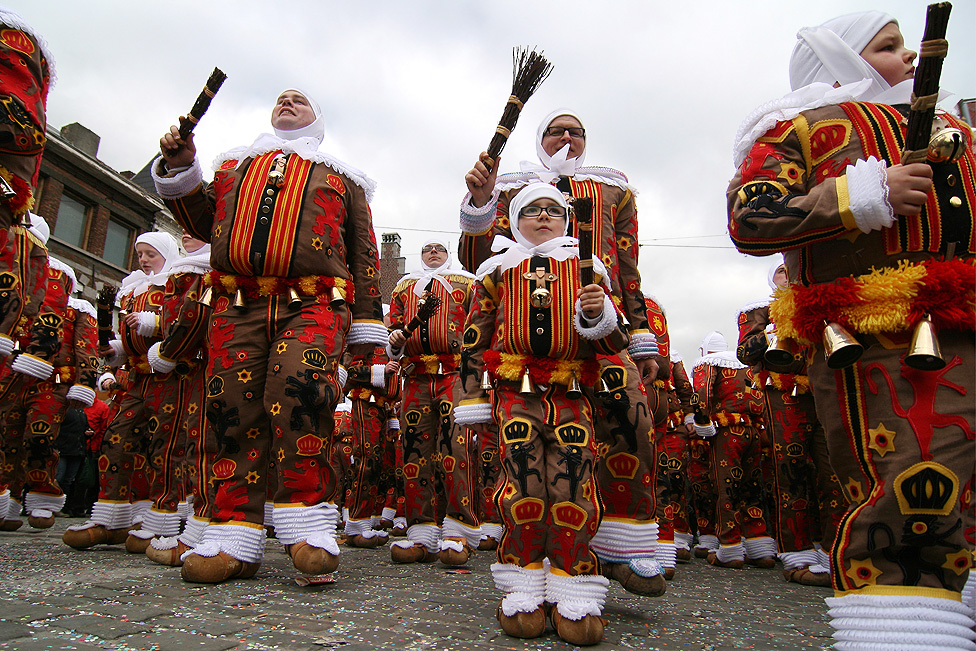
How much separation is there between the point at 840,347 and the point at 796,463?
321cm

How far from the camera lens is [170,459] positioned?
14.4 feet

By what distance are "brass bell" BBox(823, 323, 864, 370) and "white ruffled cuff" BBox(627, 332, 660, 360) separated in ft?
4.81

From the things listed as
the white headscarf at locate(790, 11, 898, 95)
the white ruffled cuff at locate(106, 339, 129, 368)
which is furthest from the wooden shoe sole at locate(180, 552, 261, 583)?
the white headscarf at locate(790, 11, 898, 95)

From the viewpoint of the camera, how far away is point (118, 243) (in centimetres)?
2162

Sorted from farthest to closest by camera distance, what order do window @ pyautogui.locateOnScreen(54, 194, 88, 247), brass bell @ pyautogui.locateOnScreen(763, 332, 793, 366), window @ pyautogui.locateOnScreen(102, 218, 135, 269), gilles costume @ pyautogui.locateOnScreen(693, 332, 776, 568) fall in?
window @ pyautogui.locateOnScreen(102, 218, 135, 269) → window @ pyautogui.locateOnScreen(54, 194, 88, 247) → gilles costume @ pyautogui.locateOnScreen(693, 332, 776, 568) → brass bell @ pyautogui.locateOnScreen(763, 332, 793, 366)

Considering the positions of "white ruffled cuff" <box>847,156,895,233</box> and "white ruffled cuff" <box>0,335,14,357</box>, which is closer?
"white ruffled cuff" <box>847,156,895,233</box>

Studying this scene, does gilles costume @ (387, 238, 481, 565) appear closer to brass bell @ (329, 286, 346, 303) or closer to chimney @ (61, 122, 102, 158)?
brass bell @ (329, 286, 346, 303)

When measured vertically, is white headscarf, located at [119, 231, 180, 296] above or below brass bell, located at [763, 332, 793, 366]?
above

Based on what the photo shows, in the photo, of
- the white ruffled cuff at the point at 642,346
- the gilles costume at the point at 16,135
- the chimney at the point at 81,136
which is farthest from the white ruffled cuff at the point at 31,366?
the chimney at the point at 81,136

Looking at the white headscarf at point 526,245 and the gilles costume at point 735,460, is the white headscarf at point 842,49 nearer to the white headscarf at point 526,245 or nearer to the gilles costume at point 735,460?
the white headscarf at point 526,245

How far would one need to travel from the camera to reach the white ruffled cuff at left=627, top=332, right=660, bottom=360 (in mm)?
3465

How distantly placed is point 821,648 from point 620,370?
1449 millimetres

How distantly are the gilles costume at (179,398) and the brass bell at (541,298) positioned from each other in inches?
83.3

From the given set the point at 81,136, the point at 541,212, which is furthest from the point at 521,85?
the point at 81,136
